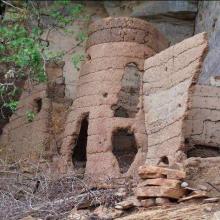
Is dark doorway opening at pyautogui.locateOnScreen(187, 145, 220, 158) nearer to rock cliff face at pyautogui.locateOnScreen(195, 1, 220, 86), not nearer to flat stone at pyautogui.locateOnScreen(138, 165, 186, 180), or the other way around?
rock cliff face at pyautogui.locateOnScreen(195, 1, 220, 86)

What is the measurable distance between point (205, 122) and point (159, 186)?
8.91 feet

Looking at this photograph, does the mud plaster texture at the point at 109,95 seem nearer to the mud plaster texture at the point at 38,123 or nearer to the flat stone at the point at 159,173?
the mud plaster texture at the point at 38,123

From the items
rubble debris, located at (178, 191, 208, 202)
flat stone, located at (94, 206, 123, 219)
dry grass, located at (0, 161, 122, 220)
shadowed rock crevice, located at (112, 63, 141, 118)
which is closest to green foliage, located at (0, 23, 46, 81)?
shadowed rock crevice, located at (112, 63, 141, 118)

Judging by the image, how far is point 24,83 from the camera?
1377 cm

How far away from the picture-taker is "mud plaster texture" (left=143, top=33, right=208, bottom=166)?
404 inches

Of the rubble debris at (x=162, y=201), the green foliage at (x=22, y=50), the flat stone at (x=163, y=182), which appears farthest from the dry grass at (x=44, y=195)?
the green foliage at (x=22, y=50)

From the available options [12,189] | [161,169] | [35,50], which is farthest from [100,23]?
[161,169]

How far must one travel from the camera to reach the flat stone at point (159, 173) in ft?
29.1

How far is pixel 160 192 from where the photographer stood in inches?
343

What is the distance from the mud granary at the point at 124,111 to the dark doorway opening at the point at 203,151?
0.02 meters

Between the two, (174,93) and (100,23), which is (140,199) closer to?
(174,93)

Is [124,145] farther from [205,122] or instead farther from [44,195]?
[44,195]

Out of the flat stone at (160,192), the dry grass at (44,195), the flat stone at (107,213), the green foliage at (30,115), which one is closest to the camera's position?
the flat stone at (160,192)

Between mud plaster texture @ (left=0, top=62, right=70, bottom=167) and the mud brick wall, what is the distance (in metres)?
2.41
